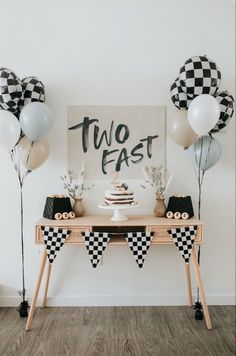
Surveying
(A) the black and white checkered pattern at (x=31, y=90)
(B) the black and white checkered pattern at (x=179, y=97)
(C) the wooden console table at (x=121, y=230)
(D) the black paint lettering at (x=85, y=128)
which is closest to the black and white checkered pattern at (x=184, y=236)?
(C) the wooden console table at (x=121, y=230)

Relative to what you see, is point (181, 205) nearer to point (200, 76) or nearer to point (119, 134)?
point (119, 134)

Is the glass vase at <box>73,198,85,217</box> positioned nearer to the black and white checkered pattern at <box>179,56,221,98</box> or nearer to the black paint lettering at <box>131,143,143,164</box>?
the black paint lettering at <box>131,143,143,164</box>

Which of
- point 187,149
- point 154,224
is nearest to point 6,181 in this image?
point 154,224

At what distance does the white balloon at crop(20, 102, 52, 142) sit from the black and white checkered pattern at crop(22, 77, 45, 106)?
0.14 m

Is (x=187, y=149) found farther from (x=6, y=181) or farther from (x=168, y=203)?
(x=6, y=181)

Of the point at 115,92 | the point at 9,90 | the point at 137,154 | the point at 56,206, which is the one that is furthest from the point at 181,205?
the point at 9,90

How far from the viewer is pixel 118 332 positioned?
269 centimetres

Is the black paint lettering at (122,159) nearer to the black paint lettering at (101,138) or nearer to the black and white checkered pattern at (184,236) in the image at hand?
the black paint lettering at (101,138)

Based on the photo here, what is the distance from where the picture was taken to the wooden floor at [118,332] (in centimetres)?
244

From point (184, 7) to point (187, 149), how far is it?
1182mm

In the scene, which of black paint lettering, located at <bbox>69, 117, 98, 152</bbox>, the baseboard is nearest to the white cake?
black paint lettering, located at <bbox>69, 117, 98, 152</bbox>

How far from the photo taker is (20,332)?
106 inches

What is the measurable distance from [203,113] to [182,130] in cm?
30

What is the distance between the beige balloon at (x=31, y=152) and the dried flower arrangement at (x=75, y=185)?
1.14 feet
